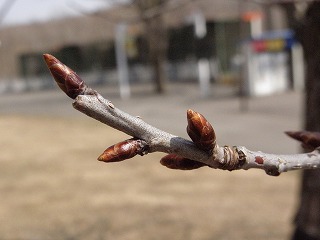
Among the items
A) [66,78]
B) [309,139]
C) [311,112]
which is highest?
[66,78]

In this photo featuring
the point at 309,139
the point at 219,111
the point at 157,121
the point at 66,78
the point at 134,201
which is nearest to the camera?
the point at 66,78

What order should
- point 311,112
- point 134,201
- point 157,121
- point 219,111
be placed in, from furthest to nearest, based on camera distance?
1. point 219,111
2. point 157,121
3. point 134,201
4. point 311,112

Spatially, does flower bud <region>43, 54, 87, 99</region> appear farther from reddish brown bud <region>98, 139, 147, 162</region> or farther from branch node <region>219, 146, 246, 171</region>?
branch node <region>219, 146, 246, 171</region>

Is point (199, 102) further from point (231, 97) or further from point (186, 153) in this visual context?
point (186, 153)

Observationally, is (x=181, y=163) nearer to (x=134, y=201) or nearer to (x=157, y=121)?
(x=134, y=201)

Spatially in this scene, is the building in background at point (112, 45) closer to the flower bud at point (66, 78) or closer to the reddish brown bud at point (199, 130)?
the reddish brown bud at point (199, 130)

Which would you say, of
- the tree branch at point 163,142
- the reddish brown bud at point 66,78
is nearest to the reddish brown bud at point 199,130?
the tree branch at point 163,142

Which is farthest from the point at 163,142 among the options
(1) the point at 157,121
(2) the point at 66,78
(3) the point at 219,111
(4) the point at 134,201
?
(3) the point at 219,111
